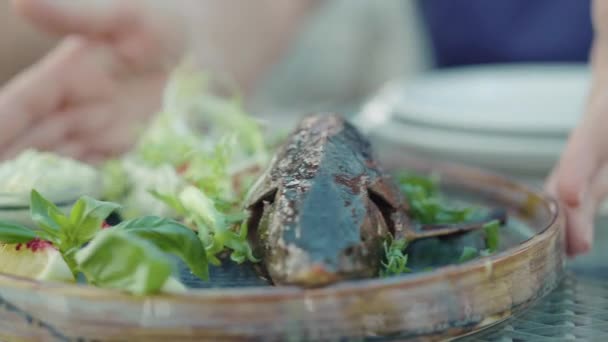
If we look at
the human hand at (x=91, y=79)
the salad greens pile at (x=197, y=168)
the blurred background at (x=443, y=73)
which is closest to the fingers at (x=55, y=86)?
the human hand at (x=91, y=79)

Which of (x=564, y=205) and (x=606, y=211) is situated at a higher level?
(x=564, y=205)

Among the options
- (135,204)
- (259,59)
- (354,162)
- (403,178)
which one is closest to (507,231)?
(403,178)

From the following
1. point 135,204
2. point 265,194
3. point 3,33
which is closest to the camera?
point 265,194

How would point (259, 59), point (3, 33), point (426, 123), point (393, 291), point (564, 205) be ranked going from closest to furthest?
point (393, 291), point (564, 205), point (426, 123), point (3, 33), point (259, 59)

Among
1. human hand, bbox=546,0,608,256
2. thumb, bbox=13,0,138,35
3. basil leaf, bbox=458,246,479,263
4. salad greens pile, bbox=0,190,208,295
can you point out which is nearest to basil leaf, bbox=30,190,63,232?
salad greens pile, bbox=0,190,208,295

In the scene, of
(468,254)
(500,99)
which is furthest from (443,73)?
(468,254)

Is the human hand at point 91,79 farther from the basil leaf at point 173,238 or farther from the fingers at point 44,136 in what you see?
the basil leaf at point 173,238

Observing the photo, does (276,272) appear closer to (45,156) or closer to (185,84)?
(45,156)
